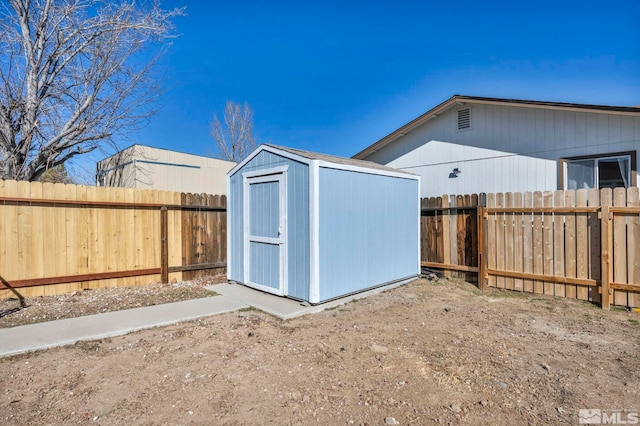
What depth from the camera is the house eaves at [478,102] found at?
20.5 feet

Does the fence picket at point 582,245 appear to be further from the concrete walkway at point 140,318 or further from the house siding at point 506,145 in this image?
the concrete walkway at point 140,318

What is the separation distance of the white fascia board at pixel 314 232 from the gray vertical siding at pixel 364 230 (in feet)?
0.28

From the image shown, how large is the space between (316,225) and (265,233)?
132 cm

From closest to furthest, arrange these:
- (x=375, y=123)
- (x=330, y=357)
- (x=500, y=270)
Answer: (x=330, y=357) → (x=500, y=270) → (x=375, y=123)

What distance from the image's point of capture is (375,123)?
1652 centimetres

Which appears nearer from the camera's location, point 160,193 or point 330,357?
point 330,357

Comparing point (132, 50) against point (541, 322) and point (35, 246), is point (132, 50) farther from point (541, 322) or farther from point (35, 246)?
point (541, 322)

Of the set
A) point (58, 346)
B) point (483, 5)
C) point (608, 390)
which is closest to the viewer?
point (608, 390)

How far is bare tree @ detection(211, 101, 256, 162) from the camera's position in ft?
78.2

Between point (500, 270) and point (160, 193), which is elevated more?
point (160, 193)

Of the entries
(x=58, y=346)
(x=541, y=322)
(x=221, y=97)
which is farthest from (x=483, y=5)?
(x=221, y=97)

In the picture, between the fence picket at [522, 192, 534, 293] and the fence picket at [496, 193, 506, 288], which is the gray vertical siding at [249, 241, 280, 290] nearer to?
the fence picket at [496, 193, 506, 288]

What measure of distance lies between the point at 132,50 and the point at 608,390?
11.7 meters

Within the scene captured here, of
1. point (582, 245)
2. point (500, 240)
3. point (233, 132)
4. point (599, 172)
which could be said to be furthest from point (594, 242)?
point (233, 132)
